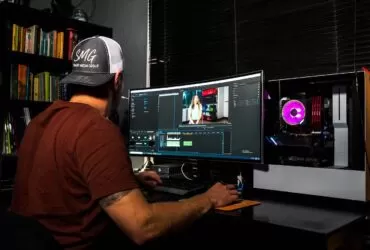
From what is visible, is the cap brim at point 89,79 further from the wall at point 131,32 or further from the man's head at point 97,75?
the wall at point 131,32

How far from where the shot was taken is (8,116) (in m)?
2.43

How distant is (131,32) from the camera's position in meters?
2.78

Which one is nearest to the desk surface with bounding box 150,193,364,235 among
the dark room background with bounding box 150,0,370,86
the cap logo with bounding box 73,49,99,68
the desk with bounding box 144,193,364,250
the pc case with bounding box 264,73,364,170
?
the desk with bounding box 144,193,364,250

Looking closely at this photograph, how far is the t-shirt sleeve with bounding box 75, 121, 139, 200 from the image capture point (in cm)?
95

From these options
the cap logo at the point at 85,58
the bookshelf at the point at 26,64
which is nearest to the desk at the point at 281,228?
the cap logo at the point at 85,58

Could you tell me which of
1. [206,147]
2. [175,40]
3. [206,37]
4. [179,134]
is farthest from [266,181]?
[175,40]

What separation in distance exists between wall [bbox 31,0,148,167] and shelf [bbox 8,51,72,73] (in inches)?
18.5

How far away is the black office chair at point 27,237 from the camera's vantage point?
0.77 m

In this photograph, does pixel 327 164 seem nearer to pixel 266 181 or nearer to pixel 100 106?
pixel 266 181

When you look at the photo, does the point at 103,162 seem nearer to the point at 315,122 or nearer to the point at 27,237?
the point at 27,237

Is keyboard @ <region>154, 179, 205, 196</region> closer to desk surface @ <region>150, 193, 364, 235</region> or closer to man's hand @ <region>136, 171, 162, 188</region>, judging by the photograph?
man's hand @ <region>136, 171, 162, 188</region>

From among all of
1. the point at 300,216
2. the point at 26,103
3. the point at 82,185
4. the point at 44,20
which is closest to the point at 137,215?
the point at 82,185

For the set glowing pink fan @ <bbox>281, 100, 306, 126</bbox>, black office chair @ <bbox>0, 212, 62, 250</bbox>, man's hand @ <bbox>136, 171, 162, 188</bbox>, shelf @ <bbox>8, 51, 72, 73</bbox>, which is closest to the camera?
black office chair @ <bbox>0, 212, 62, 250</bbox>

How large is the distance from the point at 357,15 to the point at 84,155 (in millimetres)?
1419
